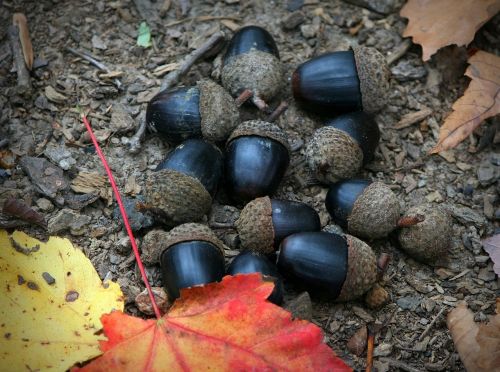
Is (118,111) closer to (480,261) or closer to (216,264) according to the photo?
(216,264)

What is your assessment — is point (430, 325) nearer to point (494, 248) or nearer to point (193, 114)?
point (494, 248)

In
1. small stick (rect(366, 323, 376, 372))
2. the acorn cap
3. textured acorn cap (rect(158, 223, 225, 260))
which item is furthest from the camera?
the acorn cap

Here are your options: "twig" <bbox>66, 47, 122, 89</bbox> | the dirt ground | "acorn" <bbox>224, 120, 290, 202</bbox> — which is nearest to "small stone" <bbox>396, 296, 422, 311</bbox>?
the dirt ground

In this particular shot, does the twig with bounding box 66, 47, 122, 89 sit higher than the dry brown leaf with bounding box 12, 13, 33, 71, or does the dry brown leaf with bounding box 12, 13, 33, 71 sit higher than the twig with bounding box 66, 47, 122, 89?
the dry brown leaf with bounding box 12, 13, 33, 71

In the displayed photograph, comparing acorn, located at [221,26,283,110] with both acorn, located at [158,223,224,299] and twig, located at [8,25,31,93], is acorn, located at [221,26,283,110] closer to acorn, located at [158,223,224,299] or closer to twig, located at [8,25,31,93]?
acorn, located at [158,223,224,299]

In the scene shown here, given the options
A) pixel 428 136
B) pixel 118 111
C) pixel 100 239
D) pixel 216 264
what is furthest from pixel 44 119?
pixel 428 136

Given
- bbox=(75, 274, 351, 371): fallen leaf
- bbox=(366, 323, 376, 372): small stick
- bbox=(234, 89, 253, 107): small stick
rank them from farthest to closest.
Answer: bbox=(234, 89, 253, 107): small stick, bbox=(366, 323, 376, 372): small stick, bbox=(75, 274, 351, 371): fallen leaf
